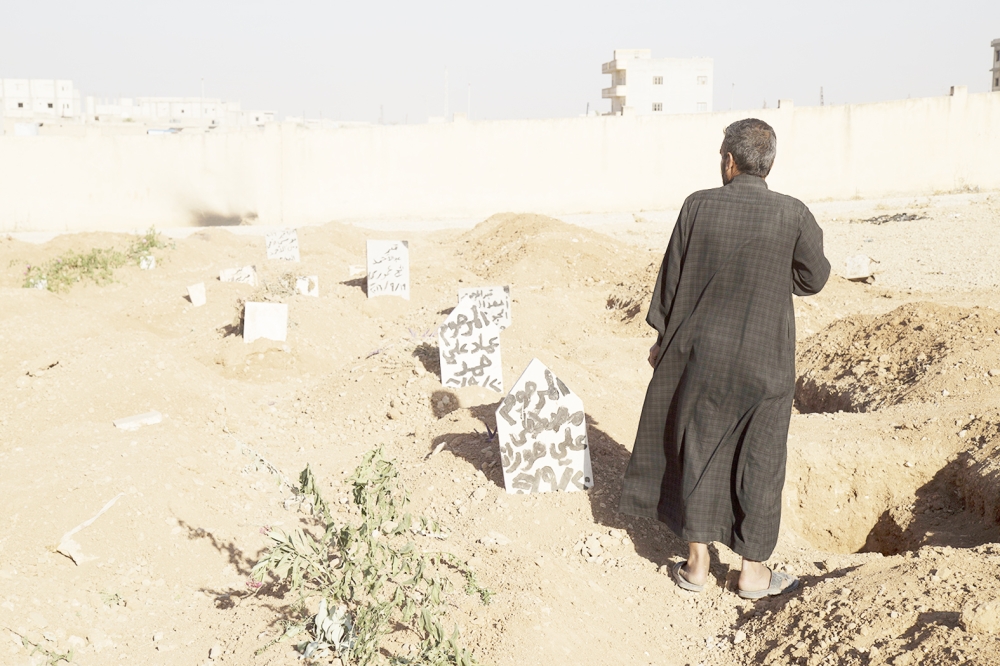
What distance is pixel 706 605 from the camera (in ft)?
10.6

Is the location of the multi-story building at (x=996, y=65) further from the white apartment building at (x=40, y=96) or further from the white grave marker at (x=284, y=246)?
the white apartment building at (x=40, y=96)

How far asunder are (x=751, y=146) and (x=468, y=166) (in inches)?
698

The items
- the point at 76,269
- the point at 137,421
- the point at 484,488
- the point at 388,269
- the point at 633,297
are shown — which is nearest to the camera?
the point at 484,488

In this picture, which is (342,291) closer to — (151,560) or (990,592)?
(151,560)

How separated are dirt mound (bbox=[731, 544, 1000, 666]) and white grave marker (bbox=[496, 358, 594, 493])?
974mm

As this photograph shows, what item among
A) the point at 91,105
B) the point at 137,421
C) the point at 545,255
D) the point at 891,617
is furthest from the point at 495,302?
the point at 91,105

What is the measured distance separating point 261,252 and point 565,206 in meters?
9.03

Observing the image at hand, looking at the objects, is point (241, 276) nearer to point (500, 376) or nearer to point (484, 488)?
point (500, 376)

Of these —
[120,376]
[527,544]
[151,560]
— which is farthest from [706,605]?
[120,376]

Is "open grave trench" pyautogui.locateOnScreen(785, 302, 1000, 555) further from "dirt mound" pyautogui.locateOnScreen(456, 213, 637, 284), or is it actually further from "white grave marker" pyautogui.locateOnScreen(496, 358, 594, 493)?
"dirt mound" pyautogui.locateOnScreen(456, 213, 637, 284)

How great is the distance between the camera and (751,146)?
9.96 ft

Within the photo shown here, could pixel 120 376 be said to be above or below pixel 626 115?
below

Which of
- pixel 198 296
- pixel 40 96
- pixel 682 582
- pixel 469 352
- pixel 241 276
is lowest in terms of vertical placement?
pixel 682 582

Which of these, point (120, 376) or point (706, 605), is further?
point (120, 376)
